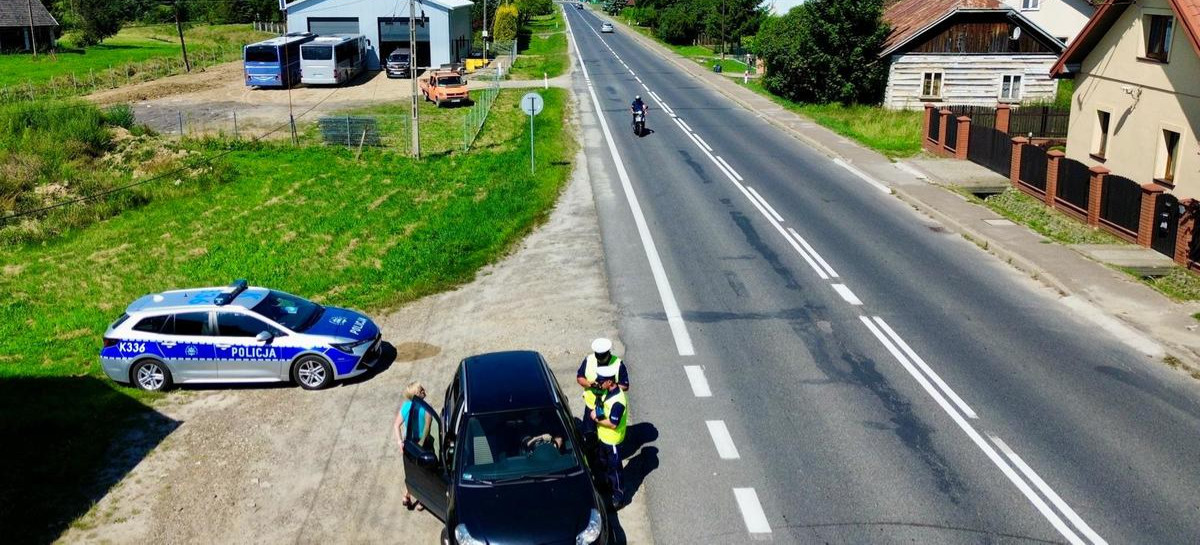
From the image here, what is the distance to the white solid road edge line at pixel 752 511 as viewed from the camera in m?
10.2

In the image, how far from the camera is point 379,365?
15.9m

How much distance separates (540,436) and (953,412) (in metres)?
5.86

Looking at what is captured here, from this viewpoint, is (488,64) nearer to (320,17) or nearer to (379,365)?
(320,17)

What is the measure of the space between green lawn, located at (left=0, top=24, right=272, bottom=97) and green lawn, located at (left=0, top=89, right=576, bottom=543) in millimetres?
33752

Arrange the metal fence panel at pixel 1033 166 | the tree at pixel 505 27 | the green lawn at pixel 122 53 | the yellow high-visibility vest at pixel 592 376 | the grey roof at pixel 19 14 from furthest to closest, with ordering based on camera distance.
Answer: the tree at pixel 505 27 → the grey roof at pixel 19 14 → the green lawn at pixel 122 53 → the metal fence panel at pixel 1033 166 → the yellow high-visibility vest at pixel 592 376

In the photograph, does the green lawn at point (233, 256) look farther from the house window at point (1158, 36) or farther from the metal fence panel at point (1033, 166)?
the house window at point (1158, 36)

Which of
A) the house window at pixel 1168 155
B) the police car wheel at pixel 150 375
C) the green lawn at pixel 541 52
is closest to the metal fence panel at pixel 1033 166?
the house window at pixel 1168 155

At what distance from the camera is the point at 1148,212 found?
2144cm

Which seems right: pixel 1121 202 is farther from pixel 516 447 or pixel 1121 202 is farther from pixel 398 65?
pixel 398 65

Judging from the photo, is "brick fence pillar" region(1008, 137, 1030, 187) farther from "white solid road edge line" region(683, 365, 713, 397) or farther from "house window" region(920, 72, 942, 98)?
"house window" region(920, 72, 942, 98)

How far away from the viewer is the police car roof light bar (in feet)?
50.5

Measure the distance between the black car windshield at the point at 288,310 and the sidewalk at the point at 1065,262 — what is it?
1290 cm

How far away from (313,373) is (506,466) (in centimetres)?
617

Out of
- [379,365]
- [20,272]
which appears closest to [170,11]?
[20,272]
